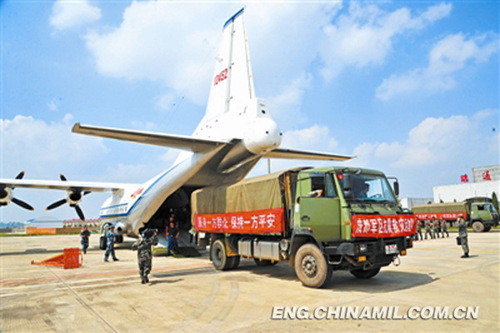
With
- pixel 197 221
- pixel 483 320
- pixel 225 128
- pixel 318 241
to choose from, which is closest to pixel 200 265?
pixel 197 221

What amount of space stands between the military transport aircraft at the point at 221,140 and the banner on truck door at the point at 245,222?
10.2ft

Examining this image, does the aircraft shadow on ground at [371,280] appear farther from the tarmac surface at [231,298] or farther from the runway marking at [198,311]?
the runway marking at [198,311]

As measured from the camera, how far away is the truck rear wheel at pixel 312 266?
26.2ft

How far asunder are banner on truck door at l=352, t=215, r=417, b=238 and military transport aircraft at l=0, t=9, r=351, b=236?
19.3ft

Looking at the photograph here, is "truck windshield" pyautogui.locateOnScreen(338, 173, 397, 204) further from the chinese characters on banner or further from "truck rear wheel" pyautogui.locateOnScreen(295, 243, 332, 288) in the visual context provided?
the chinese characters on banner

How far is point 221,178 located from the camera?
57.0 feet

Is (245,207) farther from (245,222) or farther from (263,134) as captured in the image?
(263,134)

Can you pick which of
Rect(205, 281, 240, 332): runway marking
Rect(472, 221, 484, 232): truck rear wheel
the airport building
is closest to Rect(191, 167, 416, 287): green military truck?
Rect(205, 281, 240, 332): runway marking

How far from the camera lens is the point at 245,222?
1060 cm

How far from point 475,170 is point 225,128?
87.3 metres

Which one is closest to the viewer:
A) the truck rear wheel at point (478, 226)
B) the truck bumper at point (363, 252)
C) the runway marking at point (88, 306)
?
the runway marking at point (88, 306)

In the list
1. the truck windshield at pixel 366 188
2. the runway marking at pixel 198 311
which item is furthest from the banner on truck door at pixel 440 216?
the runway marking at pixel 198 311

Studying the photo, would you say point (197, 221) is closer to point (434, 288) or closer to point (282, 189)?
point (282, 189)

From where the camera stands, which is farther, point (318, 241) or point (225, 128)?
point (225, 128)
